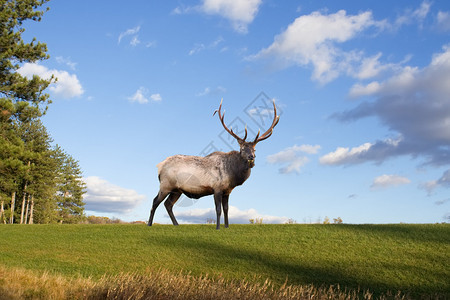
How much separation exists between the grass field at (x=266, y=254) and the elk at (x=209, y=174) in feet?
4.05

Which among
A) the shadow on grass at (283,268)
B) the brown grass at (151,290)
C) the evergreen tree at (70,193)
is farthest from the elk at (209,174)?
the evergreen tree at (70,193)

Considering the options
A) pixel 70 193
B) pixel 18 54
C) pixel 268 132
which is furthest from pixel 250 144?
pixel 70 193

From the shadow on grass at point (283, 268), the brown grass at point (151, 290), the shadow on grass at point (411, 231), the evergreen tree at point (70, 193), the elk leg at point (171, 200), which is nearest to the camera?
the brown grass at point (151, 290)

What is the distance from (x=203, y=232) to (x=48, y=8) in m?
15.1

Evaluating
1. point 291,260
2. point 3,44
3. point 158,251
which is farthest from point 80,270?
point 3,44

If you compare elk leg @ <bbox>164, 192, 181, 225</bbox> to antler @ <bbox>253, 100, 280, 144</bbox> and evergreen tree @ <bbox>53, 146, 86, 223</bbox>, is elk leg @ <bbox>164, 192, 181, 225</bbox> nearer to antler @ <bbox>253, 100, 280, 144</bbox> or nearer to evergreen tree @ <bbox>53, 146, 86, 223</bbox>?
antler @ <bbox>253, 100, 280, 144</bbox>

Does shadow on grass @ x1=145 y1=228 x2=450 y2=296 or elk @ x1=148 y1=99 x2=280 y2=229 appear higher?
elk @ x1=148 y1=99 x2=280 y2=229

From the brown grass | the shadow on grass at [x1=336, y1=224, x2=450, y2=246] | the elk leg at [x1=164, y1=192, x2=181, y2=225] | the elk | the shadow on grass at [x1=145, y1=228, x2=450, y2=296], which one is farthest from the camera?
the elk leg at [x1=164, y1=192, x2=181, y2=225]

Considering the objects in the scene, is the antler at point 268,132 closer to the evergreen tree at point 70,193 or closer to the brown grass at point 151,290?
the brown grass at point 151,290

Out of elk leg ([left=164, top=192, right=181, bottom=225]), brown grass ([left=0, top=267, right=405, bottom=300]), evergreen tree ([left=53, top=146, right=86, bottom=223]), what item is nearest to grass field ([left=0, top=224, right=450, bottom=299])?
elk leg ([left=164, top=192, right=181, bottom=225])

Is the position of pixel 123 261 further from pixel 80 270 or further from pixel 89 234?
pixel 89 234

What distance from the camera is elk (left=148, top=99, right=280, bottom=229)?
1409 centimetres

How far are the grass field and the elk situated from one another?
1.23m

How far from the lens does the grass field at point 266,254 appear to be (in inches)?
417
